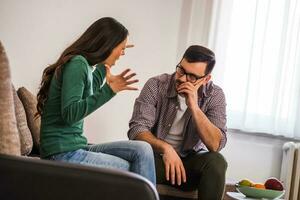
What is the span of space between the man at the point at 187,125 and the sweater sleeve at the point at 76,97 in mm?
596

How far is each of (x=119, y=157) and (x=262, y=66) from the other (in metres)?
1.86

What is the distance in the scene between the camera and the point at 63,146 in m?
1.74

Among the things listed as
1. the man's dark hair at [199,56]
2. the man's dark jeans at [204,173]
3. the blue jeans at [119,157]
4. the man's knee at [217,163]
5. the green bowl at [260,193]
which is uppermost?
the man's dark hair at [199,56]

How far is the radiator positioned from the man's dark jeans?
122cm

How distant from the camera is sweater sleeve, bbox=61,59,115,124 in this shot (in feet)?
5.38

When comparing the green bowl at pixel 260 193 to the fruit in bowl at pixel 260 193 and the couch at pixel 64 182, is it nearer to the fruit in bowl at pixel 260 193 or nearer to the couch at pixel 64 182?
the fruit in bowl at pixel 260 193

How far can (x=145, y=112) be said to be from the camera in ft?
7.69

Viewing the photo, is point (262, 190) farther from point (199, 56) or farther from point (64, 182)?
point (64, 182)

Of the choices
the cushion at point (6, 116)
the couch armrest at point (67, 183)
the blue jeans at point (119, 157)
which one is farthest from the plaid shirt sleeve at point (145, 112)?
the couch armrest at point (67, 183)

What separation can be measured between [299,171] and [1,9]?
212 centimetres

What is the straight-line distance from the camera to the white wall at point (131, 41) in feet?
10.6

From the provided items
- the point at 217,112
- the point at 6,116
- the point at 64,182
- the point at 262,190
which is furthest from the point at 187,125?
the point at 64,182

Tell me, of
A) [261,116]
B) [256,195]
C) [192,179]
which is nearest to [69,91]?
[192,179]

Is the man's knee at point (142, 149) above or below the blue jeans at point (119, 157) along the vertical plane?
above
